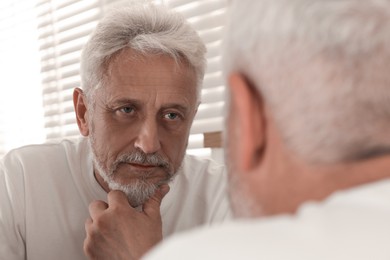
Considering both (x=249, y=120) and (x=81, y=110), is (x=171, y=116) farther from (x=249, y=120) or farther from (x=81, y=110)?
(x=249, y=120)

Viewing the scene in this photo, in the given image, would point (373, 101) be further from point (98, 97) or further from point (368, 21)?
point (98, 97)

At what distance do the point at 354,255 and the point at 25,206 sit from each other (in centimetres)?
136

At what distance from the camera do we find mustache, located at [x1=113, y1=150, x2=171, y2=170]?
160 cm

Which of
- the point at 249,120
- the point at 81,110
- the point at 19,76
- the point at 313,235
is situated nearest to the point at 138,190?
the point at 81,110

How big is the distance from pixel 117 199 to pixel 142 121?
0.69ft

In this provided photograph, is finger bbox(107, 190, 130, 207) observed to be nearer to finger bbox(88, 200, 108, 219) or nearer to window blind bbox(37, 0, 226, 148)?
finger bbox(88, 200, 108, 219)

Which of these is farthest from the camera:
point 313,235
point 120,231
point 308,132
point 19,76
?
point 19,76

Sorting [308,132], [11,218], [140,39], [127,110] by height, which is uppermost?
[308,132]

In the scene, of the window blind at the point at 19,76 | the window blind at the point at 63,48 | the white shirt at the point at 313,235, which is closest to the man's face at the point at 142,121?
the window blind at the point at 63,48

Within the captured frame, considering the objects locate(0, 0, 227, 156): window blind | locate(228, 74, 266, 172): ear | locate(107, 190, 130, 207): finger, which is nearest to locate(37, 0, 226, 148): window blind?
locate(0, 0, 227, 156): window blind

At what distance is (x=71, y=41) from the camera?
8.68ft

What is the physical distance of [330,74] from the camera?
583mm

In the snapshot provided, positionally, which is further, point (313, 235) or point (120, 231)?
point (120, 231)

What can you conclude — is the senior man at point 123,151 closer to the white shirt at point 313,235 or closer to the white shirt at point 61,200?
the white shirt at point 61,200
